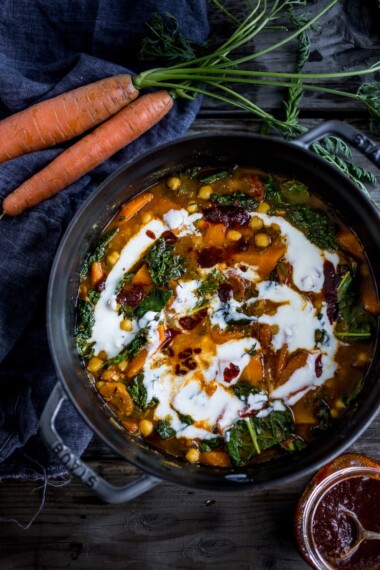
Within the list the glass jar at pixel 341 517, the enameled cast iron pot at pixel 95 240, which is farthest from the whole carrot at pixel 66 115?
the glass jar at pixel 341 517

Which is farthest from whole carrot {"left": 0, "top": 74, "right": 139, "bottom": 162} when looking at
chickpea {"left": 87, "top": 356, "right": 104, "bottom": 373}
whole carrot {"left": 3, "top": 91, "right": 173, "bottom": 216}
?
chickpea {"left": 87, "top": 356, "right": 104, "bottom": 373}

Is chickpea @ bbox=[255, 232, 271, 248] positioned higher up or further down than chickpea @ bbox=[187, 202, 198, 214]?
higher up

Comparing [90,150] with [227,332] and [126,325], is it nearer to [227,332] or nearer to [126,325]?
[126,325]

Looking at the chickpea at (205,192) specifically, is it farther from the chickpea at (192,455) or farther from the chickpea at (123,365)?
the chickpea at (192,455)

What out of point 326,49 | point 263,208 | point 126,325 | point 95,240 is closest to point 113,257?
point 95,240

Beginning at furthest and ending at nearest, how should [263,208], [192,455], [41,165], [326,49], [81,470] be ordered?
1. [326,49]
2. [41,165]
3. [263,208]
4. [192,455]
5. [81,470]

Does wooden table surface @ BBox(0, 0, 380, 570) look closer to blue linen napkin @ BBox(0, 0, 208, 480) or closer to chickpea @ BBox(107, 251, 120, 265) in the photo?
blue linen napkin @ BBox(0, 0, 208, 480)

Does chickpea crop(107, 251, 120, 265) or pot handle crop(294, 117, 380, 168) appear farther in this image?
chickpea crop(107, 251, 120, 265)
